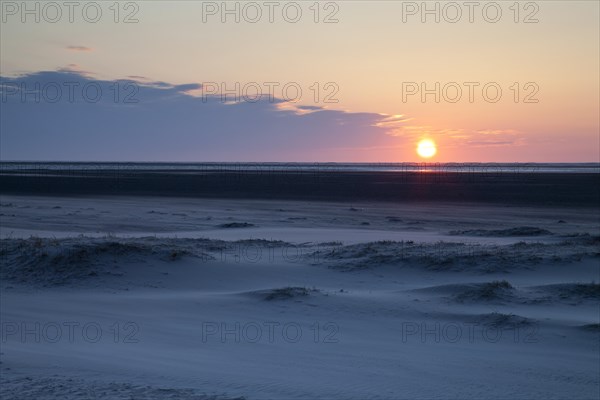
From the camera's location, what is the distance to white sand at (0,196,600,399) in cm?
723

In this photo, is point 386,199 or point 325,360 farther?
point 386,199

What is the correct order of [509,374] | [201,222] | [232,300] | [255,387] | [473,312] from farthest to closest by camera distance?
[201,222], [232,300], [473,312], [509,374], [255,387]

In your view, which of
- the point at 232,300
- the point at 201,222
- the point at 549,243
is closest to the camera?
the point at 232,300

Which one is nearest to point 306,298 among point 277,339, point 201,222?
point 277,339

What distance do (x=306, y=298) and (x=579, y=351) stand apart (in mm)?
4396

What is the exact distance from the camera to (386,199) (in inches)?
1574

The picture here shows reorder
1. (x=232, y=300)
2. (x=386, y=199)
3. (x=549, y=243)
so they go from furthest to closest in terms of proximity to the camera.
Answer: (x=386, y=199) → (x=549, y=243) → (x=232, y=300)

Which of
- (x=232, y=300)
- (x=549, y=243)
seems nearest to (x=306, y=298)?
(x=232, y=300)

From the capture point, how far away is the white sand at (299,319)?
723cm

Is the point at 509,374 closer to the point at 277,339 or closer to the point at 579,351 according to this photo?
the point at 579,351

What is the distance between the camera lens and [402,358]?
27.3ft

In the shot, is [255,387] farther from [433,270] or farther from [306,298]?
[433,270]

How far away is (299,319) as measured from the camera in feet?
33.4

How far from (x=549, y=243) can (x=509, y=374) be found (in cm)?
1007
